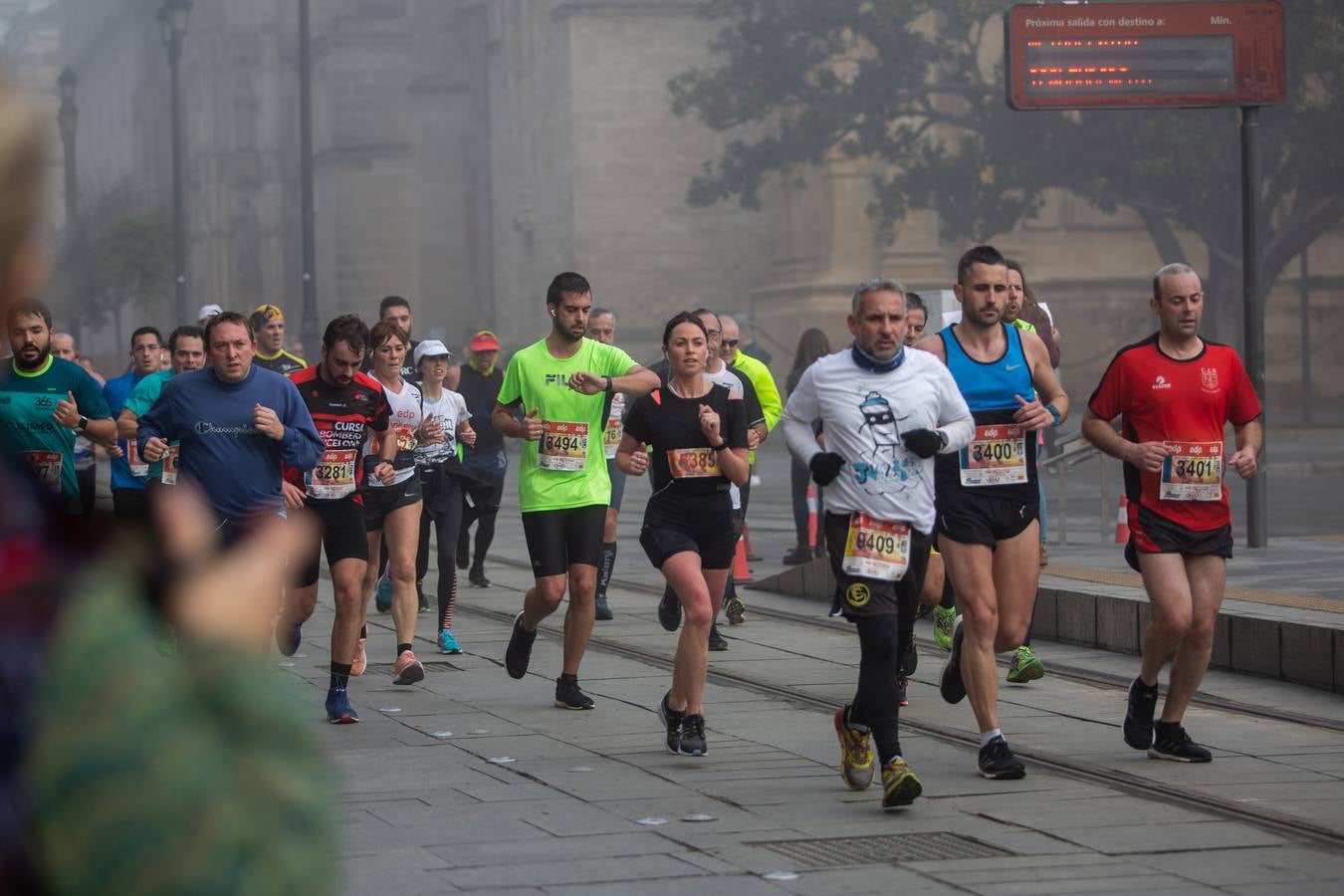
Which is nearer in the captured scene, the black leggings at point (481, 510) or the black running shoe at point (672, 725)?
the black running shoe at point (672, 725)

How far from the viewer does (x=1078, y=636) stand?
37.8 feet

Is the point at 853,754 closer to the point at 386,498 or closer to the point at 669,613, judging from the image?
the point at 386,498

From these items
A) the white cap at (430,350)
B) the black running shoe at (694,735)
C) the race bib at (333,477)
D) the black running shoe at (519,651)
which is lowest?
the black running shoe at (694,735)

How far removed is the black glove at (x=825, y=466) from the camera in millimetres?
7270

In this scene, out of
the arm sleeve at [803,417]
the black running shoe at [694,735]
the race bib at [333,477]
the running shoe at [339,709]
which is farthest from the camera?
the race bib at [333,477]

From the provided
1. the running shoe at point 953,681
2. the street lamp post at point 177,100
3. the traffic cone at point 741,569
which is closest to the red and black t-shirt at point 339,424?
the running shoe at point 953,681

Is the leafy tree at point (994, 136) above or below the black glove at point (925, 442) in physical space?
above

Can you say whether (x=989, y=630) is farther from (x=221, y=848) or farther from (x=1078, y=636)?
(x=221, y=848)

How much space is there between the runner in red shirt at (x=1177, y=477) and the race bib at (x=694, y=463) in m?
1.48

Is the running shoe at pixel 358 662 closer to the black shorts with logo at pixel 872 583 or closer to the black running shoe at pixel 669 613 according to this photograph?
the black running shoe at pixel 669 613

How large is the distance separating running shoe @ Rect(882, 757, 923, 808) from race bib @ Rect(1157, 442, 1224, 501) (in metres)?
1.67

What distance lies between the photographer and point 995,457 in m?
8.04

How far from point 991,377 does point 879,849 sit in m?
2.34

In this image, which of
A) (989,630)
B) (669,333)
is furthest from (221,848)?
(669,333)
